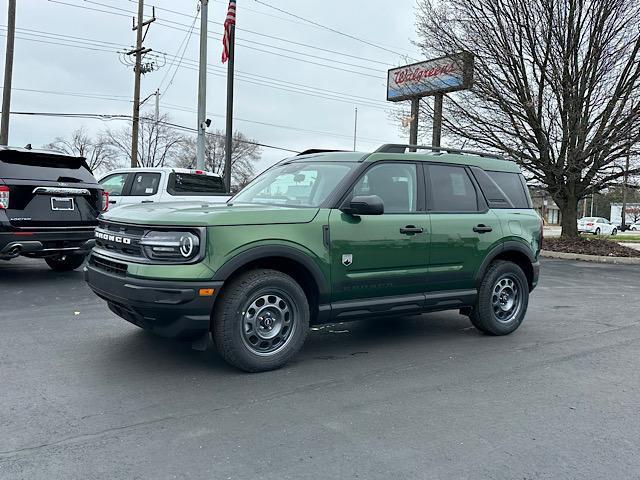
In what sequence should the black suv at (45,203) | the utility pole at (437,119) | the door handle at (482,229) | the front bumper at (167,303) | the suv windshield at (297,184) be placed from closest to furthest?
1. the front bumper at (167,303)
2. the suv windshield at (297,184)
3. the door handle at (482,229)
4. the black suv at (45,203)
5. the utility pole at (437,119)

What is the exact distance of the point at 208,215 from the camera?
4.23 metres

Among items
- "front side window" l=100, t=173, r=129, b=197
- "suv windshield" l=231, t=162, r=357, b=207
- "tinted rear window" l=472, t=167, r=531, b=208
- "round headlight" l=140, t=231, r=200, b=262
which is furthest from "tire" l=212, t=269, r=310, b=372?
"front side window" l=100, t=173, r=129, b=197

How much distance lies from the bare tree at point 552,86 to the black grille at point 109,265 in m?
15.3

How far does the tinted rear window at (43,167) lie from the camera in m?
7.61

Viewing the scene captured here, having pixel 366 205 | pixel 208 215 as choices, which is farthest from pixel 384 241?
pixel 208 215

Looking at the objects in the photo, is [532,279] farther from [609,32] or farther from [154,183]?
[609,32]

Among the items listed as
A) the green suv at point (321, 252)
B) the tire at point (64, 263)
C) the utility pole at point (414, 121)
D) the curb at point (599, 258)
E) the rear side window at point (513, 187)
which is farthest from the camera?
the utility pole at point (414, 121)

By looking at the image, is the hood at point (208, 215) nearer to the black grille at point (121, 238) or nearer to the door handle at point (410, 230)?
the black grille at point (121, 238)

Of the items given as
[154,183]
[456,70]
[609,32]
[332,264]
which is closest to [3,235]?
[154,183]

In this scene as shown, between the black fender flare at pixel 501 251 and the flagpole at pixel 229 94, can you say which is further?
the flagpole at pixel 229 94

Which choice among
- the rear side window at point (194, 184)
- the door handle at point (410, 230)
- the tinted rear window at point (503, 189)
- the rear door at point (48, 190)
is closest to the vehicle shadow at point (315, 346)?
the door handle at point (410, 230)

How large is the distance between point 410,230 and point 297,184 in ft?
3.80

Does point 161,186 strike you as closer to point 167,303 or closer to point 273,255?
point 273,255

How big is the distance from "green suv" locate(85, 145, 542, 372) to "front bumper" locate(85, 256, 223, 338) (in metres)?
0.01
